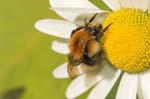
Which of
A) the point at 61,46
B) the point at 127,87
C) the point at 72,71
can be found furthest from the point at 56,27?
the point at 127,87

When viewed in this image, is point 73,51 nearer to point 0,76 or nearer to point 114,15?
point 114,15

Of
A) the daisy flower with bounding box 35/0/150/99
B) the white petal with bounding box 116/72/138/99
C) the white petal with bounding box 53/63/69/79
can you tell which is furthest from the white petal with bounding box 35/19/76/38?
the white petal with bounding box 116/72/138/99

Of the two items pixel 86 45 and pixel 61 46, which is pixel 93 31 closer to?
pixel 86 45

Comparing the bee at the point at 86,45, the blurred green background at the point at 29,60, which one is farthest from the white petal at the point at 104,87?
the blurred green background at the point at 29,60

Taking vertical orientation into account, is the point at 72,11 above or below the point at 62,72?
above

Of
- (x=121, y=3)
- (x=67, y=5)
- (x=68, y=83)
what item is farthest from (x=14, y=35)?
(x=121, y=3)

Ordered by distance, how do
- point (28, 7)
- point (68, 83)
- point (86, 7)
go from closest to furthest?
point (86, 7)
point (68, 83)
point (28, 7)

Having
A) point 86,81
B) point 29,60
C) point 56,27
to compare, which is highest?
point 56,27
